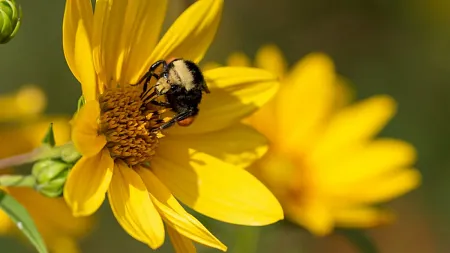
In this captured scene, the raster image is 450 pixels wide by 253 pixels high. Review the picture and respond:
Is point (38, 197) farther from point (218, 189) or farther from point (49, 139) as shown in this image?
point (49, 139)

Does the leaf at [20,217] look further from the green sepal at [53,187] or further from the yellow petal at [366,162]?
the yellow petal at [366,162]

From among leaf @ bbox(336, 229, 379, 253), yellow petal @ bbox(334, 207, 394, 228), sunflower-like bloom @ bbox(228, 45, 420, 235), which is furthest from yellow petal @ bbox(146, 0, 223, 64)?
yellow petal @ bbox(334, 207, 394, 228)

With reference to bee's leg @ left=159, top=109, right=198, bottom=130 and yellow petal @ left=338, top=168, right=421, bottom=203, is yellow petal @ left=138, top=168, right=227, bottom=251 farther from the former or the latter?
yellow petal @ left=338, top=168, right=421, bottom=203

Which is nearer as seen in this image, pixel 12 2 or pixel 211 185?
pixel 12 2

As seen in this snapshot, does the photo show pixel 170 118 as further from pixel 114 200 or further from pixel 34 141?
pixel 34 141

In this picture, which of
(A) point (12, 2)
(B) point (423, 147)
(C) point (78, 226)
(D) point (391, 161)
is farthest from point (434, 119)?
(A) point (12, 2)

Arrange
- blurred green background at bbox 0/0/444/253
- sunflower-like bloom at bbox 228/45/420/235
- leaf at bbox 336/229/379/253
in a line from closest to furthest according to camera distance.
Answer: leaf at bbox 336/229/379/253
sunflower-like bloom at bbox 228/45/420/235
blurred green background at bbox 0/0/444/253
